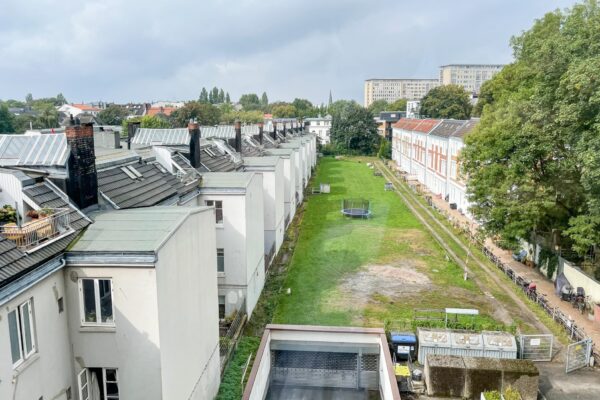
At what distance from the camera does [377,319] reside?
2419cm

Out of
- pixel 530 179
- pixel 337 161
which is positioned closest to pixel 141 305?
pixel 530 179

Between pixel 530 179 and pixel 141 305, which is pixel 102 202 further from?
pixel 530 179

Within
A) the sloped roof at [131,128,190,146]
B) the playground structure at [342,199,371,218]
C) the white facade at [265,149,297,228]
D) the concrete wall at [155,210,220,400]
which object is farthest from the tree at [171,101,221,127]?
the concrete wall at [155,210,220,400]

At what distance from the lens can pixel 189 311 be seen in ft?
44.9

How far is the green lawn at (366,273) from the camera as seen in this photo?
25.2 m

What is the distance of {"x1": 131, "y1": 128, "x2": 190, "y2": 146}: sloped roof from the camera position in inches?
1069

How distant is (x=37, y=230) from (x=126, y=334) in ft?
10.0

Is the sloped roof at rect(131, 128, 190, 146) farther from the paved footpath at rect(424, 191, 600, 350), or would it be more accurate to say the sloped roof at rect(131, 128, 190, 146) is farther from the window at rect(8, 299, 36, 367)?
the paved footpath at rect(424, 191, 600, 350)

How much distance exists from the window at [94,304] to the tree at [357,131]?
95.8 metres

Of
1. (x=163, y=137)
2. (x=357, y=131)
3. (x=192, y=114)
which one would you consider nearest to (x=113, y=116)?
(x=192, y=114)

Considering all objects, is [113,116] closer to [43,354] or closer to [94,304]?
[94,304]

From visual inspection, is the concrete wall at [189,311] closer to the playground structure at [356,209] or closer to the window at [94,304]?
the window at [94,304]

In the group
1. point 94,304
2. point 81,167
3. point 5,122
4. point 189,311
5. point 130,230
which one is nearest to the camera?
point 94,304

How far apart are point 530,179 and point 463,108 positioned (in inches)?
3141
